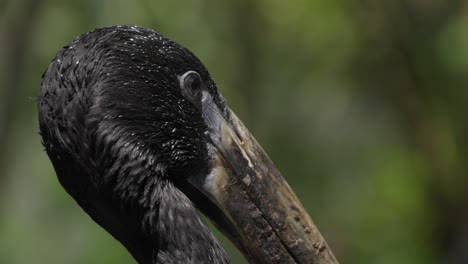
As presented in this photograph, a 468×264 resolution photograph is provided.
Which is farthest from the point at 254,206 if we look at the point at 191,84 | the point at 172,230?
the point at 191,84

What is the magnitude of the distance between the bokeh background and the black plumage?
15.5 ft

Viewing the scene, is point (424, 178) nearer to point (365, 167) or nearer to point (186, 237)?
point (365, 167)

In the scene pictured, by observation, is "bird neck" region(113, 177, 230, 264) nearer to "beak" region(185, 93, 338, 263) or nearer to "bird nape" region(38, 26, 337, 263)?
"bird nape" region(38, 26, 337, 263)

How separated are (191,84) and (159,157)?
Answer: 1.16ft

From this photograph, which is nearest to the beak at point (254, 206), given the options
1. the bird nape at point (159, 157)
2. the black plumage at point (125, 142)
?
the bird nape at point (159, 157)

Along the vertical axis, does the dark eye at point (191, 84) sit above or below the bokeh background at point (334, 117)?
above

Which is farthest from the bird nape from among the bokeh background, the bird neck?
the bokeh background

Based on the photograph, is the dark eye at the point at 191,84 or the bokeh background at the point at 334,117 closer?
the dark eye at the point at 191,84

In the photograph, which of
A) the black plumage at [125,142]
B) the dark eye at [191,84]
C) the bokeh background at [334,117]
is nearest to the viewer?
the black plumage at [125,142]

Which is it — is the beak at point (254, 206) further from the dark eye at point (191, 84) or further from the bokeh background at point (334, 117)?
the bokeh background at point (334, 117)

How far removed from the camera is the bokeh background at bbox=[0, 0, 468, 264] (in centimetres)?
980

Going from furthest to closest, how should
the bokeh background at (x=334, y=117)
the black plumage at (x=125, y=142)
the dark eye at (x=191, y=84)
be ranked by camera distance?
the bokeh background at (x=334, y=117), the dark eye at (x=191, y=84), the black plumage at (x=125, y=142)

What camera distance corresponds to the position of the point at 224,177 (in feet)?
13.3

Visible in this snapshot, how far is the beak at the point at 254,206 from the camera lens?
4.05m
